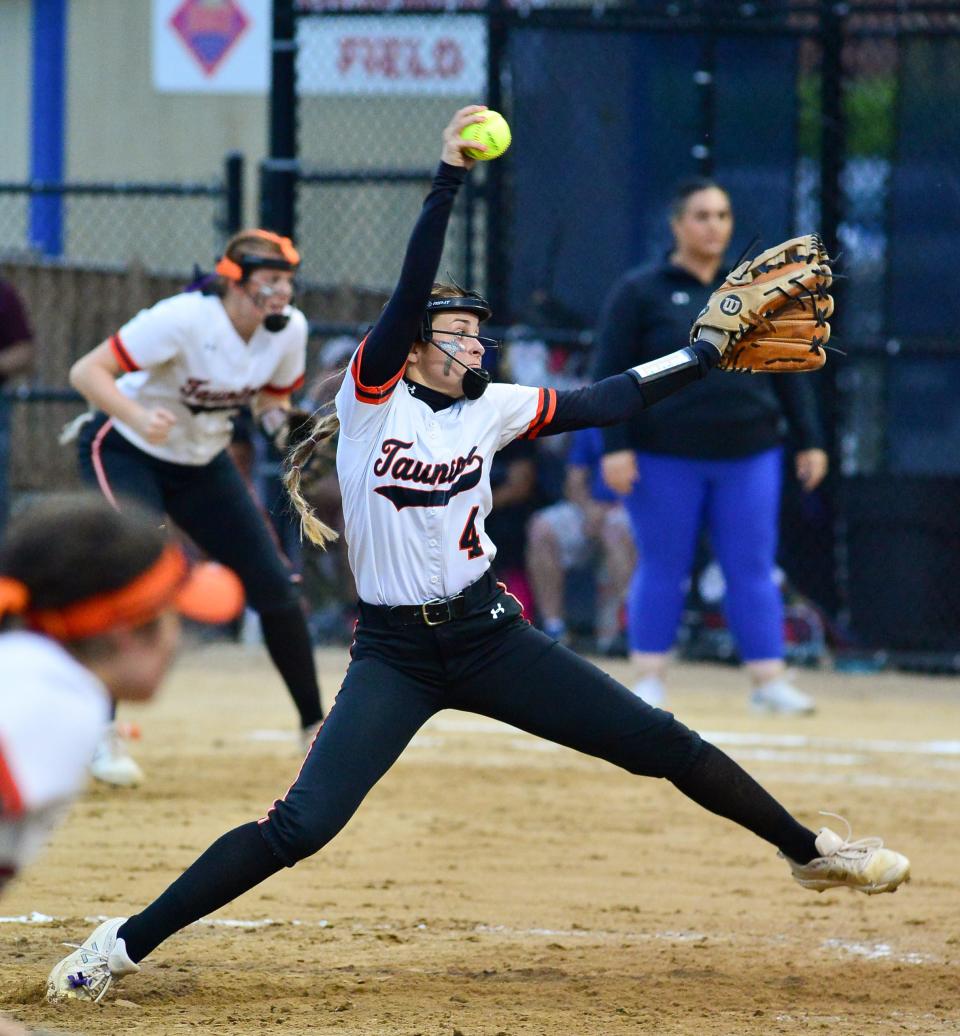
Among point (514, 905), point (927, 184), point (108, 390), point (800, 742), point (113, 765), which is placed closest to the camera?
point (514, 905)

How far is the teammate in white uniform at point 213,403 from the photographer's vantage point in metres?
6.57

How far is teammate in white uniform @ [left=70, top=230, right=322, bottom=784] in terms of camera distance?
6570mm

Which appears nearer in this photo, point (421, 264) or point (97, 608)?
point (97, 608)

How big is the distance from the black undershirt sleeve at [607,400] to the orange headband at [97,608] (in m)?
1.98

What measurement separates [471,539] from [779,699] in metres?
4.43

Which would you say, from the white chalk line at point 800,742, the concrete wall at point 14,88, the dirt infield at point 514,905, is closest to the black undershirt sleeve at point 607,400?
the dirt infield at point 514,905

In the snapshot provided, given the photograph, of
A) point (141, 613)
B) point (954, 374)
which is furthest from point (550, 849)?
point (954, 374)

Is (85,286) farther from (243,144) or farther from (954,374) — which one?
(954,374)

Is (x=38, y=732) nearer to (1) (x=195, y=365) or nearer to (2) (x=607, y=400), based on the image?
(2) (x=607, y=400)

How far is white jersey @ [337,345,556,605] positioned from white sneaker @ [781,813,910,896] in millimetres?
1191

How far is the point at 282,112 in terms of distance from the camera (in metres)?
11.4

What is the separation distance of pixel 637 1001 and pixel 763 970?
0.47 meters

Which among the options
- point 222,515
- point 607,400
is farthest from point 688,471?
point 607,400

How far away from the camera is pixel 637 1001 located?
448 cm
